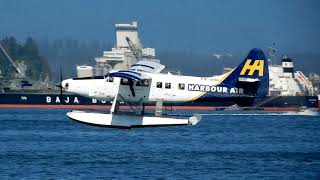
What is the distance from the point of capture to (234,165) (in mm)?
30094

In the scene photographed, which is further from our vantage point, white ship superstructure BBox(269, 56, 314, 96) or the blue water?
white ship superstructure BBox(269, 56, 314, 96)

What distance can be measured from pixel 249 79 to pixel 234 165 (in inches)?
304

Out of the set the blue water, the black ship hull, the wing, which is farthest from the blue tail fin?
the black ship hull

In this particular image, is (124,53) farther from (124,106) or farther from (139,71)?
(139,71)

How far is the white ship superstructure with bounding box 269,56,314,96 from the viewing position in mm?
107250

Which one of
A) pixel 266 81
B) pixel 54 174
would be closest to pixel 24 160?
pixel 54 174

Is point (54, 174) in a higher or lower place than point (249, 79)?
lower

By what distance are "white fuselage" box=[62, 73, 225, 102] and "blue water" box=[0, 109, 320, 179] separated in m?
1.94

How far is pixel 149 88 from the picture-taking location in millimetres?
36250

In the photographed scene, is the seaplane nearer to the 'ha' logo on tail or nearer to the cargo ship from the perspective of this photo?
the 'ha' logo on tail

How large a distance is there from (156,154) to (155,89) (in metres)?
4.14

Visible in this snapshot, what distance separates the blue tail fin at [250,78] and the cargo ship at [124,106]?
22175 millimetres

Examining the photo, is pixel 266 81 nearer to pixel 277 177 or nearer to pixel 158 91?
pixel 158 91

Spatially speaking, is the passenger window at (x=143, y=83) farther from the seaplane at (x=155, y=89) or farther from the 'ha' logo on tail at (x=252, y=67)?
the 'ha' logo on tail at (x=252, y=67)
